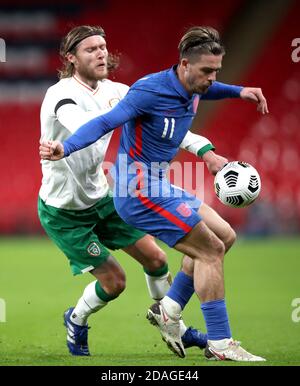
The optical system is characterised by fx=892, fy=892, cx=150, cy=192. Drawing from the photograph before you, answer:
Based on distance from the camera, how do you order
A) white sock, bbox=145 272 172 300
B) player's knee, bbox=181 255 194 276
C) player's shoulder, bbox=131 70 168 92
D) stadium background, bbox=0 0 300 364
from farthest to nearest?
1. stadium background, bbox=0 0 300 364
2. white sock, bbox=145 272 172 300
3. player's knee, bbox=181 255 194 276
4. player's shoulder, bbox=131 70 168 92

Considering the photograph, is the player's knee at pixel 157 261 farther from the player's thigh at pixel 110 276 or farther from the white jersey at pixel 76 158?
→ the white jersey at pixel 76 158

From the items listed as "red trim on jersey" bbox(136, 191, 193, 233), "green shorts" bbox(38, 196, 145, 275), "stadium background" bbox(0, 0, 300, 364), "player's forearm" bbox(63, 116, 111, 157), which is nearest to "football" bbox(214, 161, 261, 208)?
"red trim on jersey" bbox(136, 191, 193, 233)

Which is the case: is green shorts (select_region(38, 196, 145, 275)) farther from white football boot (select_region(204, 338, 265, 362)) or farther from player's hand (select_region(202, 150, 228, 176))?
white football boot (select_region(204, 338, 265, 362))

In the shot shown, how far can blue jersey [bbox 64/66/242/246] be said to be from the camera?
247 inches

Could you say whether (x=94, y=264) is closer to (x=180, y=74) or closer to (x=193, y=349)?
(x=193, y=349)

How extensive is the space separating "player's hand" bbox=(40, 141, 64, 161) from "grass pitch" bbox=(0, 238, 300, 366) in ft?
5.05

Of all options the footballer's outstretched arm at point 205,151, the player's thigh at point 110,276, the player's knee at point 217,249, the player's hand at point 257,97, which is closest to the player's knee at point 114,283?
→ the player's thigh at point 110,276

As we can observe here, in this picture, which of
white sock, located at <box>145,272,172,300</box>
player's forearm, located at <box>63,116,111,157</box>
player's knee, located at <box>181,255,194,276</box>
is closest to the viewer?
player's forearm, located at <box>63,116,111,157</box>

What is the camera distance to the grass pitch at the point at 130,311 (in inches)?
274

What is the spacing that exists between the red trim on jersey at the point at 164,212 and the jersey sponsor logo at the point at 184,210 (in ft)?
0.17

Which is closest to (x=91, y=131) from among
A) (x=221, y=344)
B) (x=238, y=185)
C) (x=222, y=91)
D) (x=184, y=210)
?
(x=184, y=210)

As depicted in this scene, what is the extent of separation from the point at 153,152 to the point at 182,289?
1092mm

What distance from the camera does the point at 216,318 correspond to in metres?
6.24

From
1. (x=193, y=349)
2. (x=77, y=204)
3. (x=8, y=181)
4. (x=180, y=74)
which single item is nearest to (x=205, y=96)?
(x=180, y=74)
